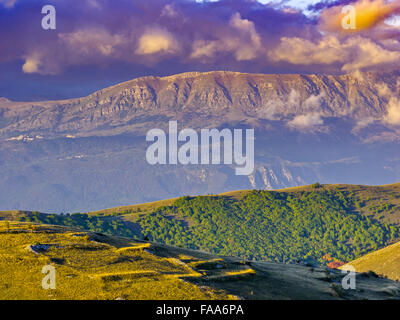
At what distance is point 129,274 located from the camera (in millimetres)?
59875

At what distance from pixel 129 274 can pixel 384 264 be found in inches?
4401

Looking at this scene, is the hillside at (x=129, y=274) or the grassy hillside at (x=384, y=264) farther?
the grassy hillside at (x=384, y=264)

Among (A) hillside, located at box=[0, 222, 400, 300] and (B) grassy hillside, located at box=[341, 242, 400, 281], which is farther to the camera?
(B) grassy hillside, located at box=[341, 242, 400, 281]

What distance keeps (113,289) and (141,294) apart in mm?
3360

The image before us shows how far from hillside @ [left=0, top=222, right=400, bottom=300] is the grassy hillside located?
59752 millimetres

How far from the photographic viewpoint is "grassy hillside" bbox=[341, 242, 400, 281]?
14075 cm

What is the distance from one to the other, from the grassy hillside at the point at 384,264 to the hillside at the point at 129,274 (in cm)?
5975

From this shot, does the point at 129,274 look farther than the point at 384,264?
No

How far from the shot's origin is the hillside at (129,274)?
53781mm

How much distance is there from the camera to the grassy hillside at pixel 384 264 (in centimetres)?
14075
